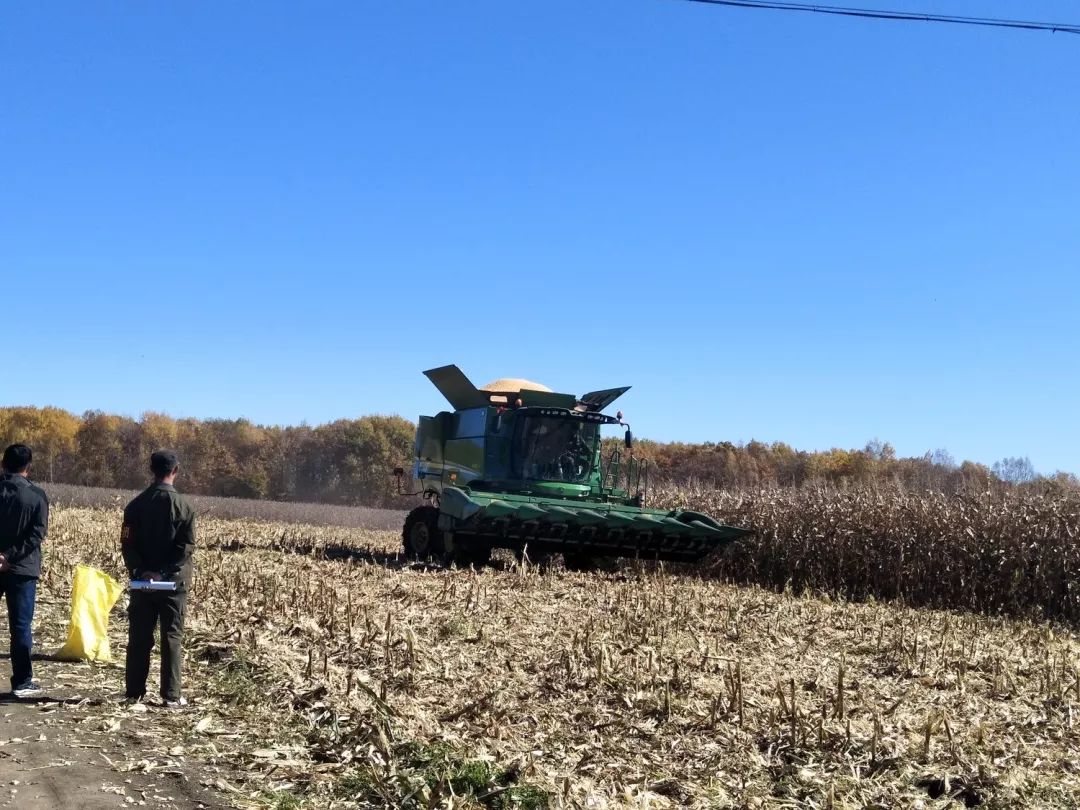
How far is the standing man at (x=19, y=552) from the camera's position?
260 inches

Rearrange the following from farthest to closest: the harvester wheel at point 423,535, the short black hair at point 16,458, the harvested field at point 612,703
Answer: the harvester wheel at point 423,535, the short black hair at point 16,458, the harvested field at point 612,703

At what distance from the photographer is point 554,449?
16.2 meters

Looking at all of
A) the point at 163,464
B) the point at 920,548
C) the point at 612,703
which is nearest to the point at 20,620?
the point at 163,464

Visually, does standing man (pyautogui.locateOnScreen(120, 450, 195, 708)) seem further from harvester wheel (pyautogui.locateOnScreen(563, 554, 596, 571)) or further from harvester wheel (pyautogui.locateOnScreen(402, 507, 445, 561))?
harvester wheel (pyautogui.locateOnScreen(563, 554, 596, 571))

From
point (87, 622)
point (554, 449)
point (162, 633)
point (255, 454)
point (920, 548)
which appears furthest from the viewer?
point (255, 454)

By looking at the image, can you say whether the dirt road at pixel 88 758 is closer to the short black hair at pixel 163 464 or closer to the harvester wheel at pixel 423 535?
the short black hair at pixel 163 464

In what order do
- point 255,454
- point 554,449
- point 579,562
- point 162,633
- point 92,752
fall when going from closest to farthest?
1. point 92,752
2. point 162,633
3. point 579,562
4. point 554,449
5. point 255,454

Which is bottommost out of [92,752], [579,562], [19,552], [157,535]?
[92,752]

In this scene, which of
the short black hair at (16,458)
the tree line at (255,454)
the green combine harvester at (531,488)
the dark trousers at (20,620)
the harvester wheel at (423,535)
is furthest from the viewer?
the tree line at (255,454)

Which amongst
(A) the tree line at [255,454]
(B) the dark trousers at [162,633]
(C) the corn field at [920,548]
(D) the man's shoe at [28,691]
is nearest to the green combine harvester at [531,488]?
(C) the corn field at [920,548]

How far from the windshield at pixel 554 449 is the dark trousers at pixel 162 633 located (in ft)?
31.1

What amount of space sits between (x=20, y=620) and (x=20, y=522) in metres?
0.62

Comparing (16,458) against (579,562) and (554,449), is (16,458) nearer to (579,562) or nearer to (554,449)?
(554,449)

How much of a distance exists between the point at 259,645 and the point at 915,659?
5236 millimetres
